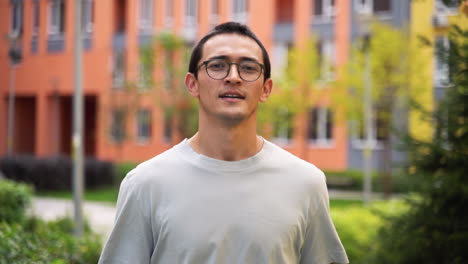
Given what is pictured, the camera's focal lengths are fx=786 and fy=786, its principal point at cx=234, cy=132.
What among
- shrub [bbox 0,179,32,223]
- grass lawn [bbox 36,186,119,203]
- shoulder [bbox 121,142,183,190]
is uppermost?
shoulder [bbox 121,142,183,190]

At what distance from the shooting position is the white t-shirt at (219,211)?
8.03 ft

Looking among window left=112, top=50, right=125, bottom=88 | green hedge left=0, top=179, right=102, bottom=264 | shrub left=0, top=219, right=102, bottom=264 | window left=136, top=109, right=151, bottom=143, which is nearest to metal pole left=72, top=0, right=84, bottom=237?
green hedge left=0, top=179, right=102, bottom=264

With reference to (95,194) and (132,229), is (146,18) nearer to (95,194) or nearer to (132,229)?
(95,194)

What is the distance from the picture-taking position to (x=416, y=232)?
568 centimetres

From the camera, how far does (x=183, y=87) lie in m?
32.8

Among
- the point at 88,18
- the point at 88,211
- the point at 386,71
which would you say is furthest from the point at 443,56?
the point at 88,18

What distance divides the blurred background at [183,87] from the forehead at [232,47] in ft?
13.8

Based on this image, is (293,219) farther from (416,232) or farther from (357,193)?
(357,193)

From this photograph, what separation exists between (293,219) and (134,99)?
34902 millimetres

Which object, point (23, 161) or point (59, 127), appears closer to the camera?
point (23, 161)

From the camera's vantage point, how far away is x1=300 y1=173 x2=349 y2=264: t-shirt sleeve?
2.62m

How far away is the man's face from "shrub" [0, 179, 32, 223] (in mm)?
6996

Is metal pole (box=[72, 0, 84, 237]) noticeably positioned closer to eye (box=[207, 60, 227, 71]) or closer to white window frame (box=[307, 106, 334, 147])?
eye (box=[207, 60, 227, 71])

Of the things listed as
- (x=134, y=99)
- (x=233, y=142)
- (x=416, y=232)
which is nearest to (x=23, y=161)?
(x=134, y=99)
